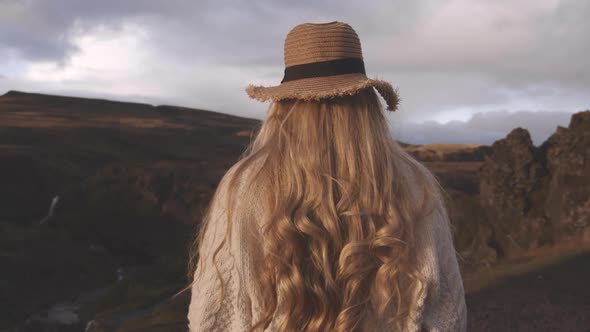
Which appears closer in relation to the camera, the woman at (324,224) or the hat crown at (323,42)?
the woman at (324,224)

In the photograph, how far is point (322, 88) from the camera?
2.71 metres

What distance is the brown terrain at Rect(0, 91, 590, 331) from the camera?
13.1 m

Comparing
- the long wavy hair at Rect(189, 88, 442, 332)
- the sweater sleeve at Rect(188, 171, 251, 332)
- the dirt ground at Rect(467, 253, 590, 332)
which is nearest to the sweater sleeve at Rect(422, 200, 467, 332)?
the long wavy hair at Rect(189, 88, 442, 332)

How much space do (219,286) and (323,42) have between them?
1.34m

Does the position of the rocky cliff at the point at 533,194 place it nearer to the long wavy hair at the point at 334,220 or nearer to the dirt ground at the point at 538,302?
the dirt ground at the point at 538,302

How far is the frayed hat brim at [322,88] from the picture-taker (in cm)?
268

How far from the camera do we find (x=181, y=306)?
13586 millimetres

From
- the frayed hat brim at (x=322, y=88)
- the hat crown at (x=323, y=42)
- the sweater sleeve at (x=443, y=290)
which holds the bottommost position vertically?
the sweater sleeve at (x=443, y=290)

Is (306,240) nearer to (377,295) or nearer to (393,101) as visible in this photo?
(377,295)

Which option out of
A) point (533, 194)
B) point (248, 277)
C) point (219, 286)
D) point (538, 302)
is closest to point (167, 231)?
point (533, 194)

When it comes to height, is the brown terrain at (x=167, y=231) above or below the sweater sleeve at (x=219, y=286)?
below

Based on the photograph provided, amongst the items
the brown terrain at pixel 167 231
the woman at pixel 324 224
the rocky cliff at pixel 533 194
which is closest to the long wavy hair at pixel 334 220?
the woman at pixel 324 224

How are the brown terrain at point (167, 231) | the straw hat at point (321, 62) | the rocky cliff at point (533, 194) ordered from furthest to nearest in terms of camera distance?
1. the rocky cliff at point (533, 194)
2. the brown terrain at point (167, 231)
3. the straw hat at point (321, 62)

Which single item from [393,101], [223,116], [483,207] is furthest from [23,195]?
[223,116]
